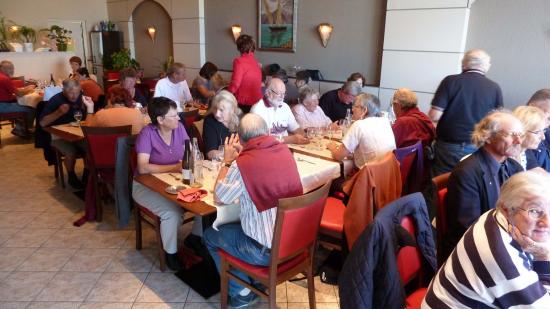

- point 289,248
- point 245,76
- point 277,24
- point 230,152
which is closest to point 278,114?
point 245,76

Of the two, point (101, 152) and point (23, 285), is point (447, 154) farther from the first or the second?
point (23, 285)

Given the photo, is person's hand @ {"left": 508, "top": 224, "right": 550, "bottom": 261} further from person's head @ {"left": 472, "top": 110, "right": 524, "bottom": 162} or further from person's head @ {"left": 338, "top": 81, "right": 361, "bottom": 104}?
person's head @ {"left": 338, "top": 81, "right": 361, "bottom": 104}

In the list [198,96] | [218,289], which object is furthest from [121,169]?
[198,96]

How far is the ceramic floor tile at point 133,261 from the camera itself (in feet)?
9.73

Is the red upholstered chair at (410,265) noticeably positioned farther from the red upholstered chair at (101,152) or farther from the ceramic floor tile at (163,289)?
the red upholstered chair at (101,152)

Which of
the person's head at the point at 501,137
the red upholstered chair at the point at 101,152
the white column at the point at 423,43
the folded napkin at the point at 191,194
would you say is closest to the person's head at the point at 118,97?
the red upholstered chair at the point at 101,152

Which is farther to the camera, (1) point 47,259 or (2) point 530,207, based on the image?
(1) point 47,259

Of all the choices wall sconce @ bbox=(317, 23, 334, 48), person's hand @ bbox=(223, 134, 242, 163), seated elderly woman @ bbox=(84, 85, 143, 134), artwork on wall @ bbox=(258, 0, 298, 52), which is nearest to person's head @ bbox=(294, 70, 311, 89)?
wall sconce @ bbox=(317, 23, 334, 48)

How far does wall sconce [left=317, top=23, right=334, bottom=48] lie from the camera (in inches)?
239

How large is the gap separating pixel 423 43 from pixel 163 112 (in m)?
3.61

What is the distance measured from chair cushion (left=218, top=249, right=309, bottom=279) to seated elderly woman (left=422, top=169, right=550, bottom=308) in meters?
0.93

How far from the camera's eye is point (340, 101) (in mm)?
4707

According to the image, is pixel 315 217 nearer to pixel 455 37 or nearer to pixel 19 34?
pixel 455 37

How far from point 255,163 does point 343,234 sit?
0.93m
